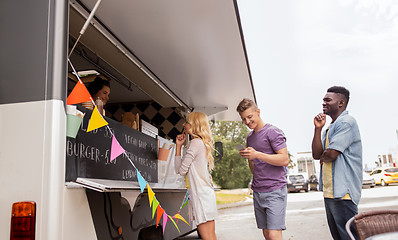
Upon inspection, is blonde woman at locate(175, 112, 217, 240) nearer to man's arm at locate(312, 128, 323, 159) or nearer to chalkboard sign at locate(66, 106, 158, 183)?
chalkboard sign at locate(66, 106, 158, 183)

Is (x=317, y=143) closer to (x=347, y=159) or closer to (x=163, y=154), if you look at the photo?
(x=347, y=159)

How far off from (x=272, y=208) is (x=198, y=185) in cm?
69

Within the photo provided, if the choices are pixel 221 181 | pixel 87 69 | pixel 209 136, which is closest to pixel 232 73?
pixel 209 136

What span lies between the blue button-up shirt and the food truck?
4.46 feet

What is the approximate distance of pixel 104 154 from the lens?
9.01ft

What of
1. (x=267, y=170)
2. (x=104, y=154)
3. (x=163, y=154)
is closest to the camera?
(x=104, y=154)

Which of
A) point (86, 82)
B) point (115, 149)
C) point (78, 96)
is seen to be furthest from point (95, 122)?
point (86, 82)

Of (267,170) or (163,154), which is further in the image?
(163,154)

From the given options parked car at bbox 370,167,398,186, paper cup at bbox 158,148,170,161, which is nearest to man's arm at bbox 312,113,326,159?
paper cup at bbox 158,148,170,161

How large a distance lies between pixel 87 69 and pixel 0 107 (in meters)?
3.57

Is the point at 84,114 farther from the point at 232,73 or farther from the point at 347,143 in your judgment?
the point at 232,73

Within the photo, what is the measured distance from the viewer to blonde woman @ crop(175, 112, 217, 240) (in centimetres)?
329

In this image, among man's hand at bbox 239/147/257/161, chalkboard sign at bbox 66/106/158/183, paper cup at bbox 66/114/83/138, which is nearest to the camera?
paper cup at bbox 66/114/83/138

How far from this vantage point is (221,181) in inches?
1374
